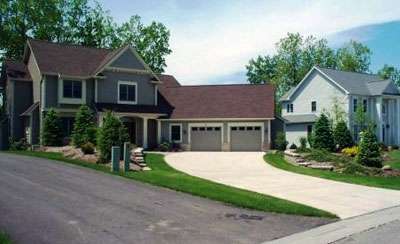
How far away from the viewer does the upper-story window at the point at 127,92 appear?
33781 millimetres

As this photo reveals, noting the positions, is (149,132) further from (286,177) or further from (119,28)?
(119,28)

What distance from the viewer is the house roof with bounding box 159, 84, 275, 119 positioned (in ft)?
117

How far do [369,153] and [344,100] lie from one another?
20601mm

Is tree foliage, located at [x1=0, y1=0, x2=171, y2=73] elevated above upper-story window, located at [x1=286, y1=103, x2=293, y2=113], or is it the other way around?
tree foliage, located at [x1=0, y1=0, x2=171, y2=73]

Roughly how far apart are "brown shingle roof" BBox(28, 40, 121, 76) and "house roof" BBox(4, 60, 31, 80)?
2.60 metres

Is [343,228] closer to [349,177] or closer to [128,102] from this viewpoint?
[349,177]

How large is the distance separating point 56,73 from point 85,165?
13.9 metres

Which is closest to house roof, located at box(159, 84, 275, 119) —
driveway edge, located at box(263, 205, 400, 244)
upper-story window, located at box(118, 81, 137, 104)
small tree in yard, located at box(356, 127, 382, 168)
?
upper-story window, located at box(118, 81, 137, 104)

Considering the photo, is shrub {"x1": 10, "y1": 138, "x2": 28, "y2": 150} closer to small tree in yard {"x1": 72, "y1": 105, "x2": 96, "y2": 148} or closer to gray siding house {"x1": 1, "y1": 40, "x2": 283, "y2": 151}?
gray siding house {"x1": 1, "y1": 40, "x2": 283, "y2": 151}

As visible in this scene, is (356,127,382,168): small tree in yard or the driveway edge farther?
(356,127,382,168): small tree in yard

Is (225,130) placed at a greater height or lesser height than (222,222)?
greater

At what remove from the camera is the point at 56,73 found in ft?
102

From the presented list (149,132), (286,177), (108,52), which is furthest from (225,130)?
(286,177)

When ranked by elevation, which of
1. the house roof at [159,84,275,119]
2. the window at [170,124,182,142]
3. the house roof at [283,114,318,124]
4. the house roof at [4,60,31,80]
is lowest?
the window at [170,124,182,142]
